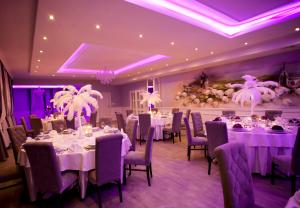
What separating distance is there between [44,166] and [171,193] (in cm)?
188

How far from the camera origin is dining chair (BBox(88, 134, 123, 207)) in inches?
93.2

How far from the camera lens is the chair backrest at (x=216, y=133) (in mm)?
3201

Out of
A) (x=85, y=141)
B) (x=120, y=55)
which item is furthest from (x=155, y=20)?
(x=120, y=55)

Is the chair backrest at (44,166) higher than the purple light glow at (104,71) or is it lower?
lower

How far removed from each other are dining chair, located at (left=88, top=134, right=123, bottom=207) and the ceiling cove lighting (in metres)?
2.19

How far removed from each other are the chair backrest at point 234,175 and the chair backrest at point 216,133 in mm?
1570

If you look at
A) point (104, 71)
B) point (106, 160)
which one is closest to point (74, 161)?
point (106, 160)

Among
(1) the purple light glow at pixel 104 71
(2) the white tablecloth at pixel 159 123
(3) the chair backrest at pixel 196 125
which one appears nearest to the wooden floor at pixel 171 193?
(3) the chair backrest at pixel 196 125

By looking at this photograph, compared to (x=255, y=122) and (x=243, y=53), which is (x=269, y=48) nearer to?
(x=243, y=53)

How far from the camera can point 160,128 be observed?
665 cm

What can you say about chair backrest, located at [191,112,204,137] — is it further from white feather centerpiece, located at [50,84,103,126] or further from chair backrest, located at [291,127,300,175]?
white feather centerpiece, located at [50,84,103,126]

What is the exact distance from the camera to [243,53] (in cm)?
596

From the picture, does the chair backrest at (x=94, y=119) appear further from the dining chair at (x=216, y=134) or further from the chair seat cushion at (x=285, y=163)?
the chair seat cushion at (x=285, y=163)

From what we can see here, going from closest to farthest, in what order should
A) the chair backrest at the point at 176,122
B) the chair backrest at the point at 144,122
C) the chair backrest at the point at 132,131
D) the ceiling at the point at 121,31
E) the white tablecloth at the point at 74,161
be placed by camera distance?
the white tablecloth at the point at 74,161, the ceiling at the point at 121,31, the chair backrest at the point at 132,131, the chair backrest at the point at 144,122, the chair backrest at the point at 176,122
